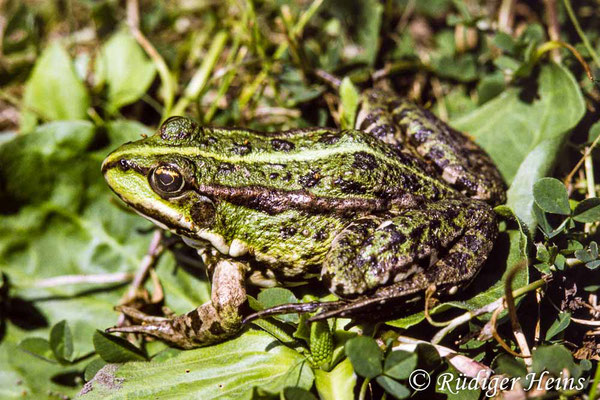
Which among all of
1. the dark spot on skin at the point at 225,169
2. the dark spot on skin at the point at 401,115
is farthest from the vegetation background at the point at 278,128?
the dark spot on skin at the point at 225,169

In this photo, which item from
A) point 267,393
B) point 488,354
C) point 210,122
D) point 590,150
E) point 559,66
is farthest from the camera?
point 210,122

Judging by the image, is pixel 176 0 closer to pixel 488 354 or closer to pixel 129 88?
pixel 129 88

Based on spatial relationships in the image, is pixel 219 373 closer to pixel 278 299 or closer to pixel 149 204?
pixel 278 299

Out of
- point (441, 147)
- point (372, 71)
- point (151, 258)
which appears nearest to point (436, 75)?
point (372, 71)

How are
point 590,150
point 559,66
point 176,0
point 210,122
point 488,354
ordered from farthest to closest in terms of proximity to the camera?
1. point 176,0
2. point 210,122
3. point 559,66
4. point 590,150
5. point 488,354

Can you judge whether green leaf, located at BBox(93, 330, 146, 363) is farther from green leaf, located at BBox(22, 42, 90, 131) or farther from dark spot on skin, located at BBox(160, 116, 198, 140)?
green leaf, located at BBox(22, 42, 90, 131)

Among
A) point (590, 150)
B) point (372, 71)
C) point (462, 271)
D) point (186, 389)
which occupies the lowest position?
point (186, 389)

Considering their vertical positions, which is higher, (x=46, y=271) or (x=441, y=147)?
(x=441, y=147)

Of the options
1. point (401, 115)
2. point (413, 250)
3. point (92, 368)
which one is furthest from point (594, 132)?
point (92, 368)
